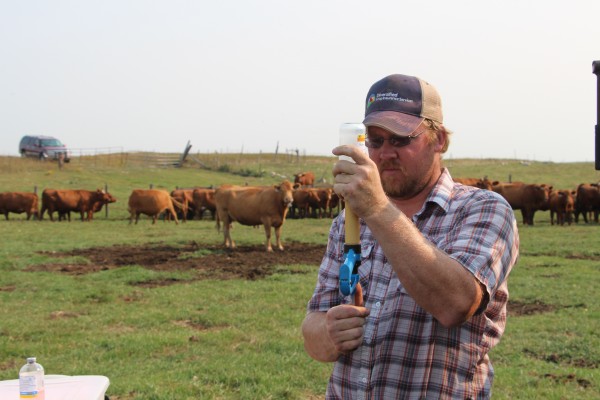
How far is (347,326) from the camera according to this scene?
2203 millimetres

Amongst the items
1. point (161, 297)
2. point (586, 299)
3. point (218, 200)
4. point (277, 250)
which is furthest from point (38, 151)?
point (586, 299)

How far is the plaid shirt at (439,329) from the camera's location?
2.20 metres

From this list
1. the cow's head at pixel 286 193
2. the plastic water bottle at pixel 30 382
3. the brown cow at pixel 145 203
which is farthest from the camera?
the brown cow at pixel 145 203

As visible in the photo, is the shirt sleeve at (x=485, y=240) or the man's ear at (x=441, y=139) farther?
the man's ear at (x=441, y=139)

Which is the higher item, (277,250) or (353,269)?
(353,269)

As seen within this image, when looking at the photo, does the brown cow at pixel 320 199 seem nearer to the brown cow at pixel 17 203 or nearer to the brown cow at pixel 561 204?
the brown cow at pixel 561 204

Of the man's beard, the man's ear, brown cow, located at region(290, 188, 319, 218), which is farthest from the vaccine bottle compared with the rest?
brown cow, located at region(290, 188, 319, 218)

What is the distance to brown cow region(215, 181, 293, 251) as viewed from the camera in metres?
18.5

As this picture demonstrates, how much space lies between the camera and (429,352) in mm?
2213

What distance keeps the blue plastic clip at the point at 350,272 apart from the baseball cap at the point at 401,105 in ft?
1.38

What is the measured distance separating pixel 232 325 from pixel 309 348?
6.30 m

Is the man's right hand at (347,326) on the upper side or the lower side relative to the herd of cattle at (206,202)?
upper

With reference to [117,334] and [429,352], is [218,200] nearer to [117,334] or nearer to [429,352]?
[117,334]

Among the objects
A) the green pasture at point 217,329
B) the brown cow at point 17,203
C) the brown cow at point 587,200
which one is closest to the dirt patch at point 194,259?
the green pasture at point 217,329
